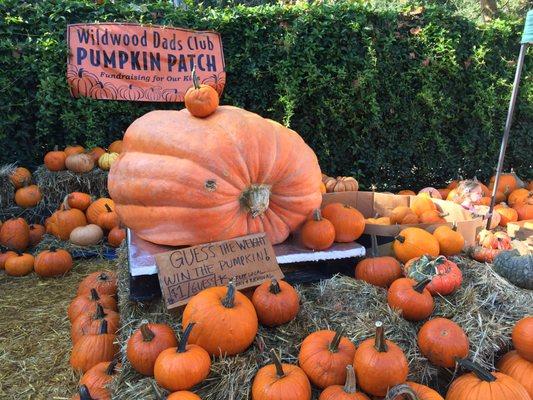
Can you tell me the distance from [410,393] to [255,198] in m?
1.43

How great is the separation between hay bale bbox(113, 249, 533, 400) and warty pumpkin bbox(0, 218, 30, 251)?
256 centimetres

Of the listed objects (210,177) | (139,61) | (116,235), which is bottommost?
(116,235)

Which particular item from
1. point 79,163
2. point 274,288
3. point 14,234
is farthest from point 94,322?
point 79,163

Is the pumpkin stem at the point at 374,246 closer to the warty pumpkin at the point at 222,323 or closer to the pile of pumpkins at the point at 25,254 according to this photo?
the warty pumpkin at the point at 222,323

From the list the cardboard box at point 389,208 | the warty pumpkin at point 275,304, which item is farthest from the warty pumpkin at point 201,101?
the cardboard box at point 389,208

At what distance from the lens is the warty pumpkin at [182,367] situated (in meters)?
1.87

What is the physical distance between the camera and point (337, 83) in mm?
5793

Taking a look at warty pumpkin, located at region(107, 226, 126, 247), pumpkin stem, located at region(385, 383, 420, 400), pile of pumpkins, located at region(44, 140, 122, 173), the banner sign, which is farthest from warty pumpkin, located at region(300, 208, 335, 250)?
the banner sign

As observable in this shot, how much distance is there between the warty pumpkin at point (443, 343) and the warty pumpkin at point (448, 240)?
3.37 ft

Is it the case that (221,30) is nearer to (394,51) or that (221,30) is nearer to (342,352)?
(394,51)

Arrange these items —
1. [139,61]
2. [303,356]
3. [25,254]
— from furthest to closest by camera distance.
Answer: [139,61] → [25,254] → [303,356]

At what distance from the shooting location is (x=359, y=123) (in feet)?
19.8

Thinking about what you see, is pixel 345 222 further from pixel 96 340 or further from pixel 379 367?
pixel 96 340

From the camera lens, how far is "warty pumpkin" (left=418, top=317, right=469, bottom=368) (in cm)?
212
